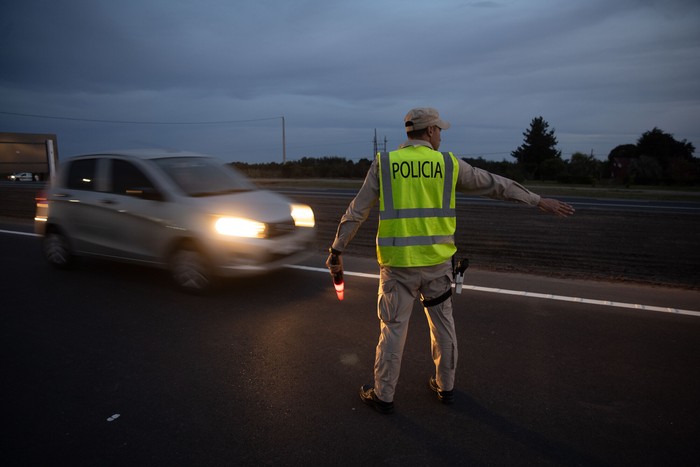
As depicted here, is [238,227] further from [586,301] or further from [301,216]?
[586,301]

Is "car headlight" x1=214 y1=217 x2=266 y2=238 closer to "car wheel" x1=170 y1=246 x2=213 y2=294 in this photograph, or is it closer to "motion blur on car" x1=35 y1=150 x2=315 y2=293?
"motion blur on car" x1=35 y1=150 x2=315 y2=293

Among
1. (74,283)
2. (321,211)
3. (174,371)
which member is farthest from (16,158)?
(174,371)

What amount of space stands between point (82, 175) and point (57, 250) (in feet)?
4.05

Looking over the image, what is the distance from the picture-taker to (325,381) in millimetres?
3750

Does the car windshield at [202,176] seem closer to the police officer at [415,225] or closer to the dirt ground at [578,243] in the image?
the dirt ground at [578,243]

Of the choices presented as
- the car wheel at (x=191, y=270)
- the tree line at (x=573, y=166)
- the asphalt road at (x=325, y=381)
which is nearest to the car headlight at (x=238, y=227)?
the car wheel at (x=191, y=270)

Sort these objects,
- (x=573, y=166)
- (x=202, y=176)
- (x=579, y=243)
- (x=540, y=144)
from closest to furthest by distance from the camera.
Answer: (x=202, y=176), (x=579, y=243), (x=573, y=166), (x=540, y=144)

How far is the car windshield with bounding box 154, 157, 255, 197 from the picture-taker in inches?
246

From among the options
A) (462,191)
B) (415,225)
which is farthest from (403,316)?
(462,191)

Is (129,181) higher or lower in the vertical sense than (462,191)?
higher

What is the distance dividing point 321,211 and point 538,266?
937 cm

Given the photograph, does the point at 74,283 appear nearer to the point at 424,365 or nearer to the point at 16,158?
the point at 424,365

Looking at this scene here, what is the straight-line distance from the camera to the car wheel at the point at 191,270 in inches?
230

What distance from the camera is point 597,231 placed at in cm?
1153
